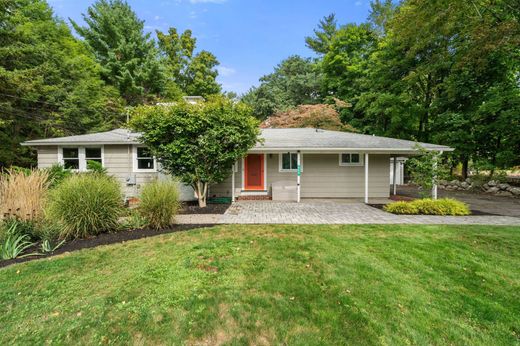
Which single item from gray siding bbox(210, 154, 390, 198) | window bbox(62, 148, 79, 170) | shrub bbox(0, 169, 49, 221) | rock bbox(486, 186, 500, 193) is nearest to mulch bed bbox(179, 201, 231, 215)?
gray siding bbox(210, 154, 390, 198)

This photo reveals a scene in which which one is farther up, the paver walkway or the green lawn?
the paver walkway

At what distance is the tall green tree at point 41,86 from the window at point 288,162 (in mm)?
12561

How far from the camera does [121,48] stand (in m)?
18.5

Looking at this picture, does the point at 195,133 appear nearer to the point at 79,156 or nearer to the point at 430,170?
the point at 79,156

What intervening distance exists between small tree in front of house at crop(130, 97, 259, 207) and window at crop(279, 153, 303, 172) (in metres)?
3.15

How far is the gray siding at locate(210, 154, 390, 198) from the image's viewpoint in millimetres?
10453

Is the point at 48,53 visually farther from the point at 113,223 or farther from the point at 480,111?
the point at 480,111

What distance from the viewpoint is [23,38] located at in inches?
461

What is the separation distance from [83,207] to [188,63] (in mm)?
23973

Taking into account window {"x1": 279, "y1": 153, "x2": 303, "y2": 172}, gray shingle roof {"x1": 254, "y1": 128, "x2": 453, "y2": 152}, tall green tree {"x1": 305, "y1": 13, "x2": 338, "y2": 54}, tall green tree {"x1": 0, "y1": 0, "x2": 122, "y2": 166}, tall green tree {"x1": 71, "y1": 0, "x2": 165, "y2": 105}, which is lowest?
window {"x1": 279, "y1": 153, "x2": 303, "y2": 172}

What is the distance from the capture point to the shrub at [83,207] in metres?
4.63

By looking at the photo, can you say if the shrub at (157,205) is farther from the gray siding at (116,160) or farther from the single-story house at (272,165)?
the gray siding at (116,160)

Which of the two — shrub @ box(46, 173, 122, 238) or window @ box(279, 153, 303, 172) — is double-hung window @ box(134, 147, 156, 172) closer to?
shrub @ box(46, 173, 122, 238)

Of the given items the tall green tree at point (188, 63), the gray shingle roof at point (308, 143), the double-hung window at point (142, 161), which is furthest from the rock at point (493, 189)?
the tall green tree at point (188, 63)
